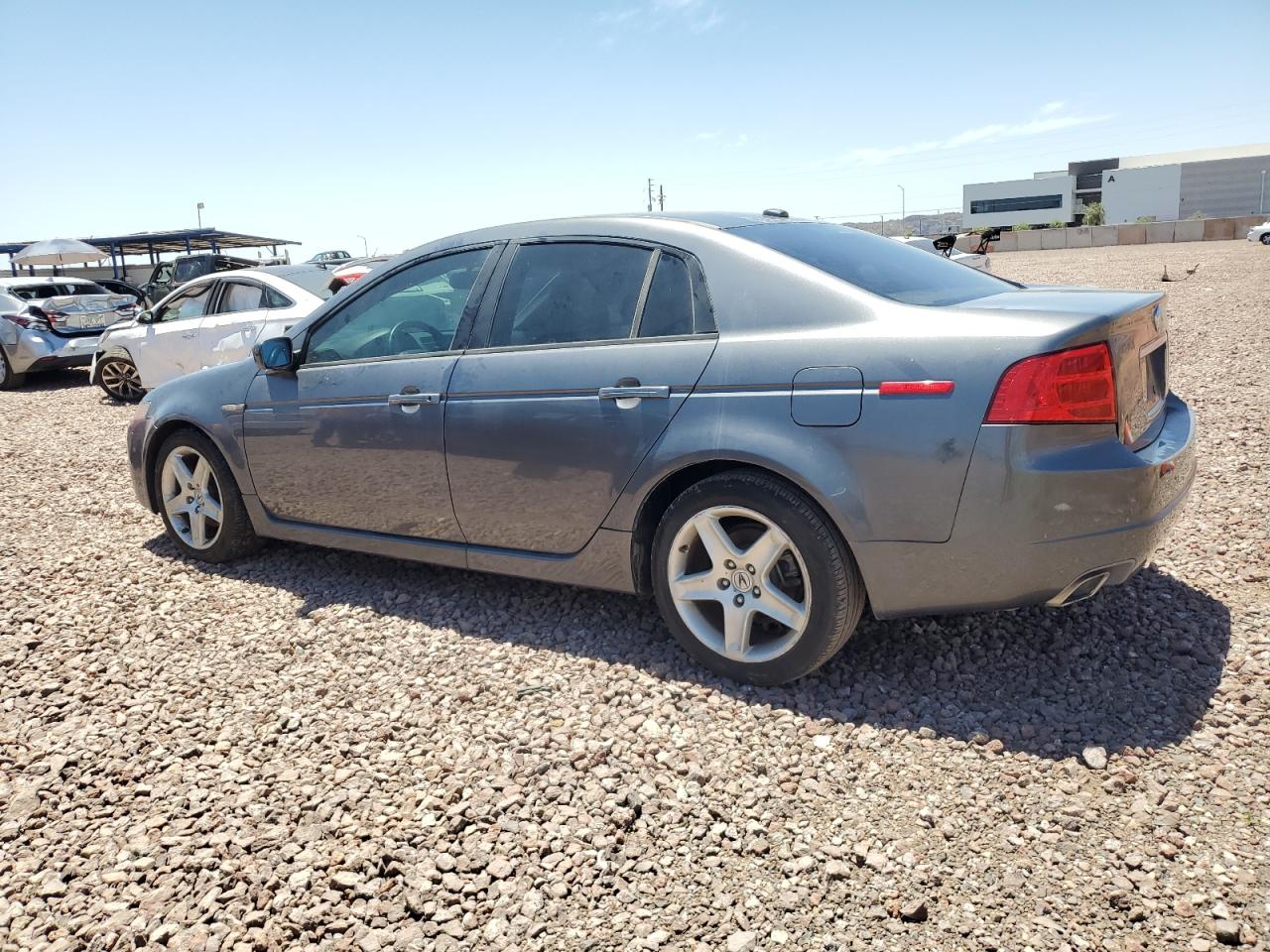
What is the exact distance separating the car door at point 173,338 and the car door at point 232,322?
0.18 m

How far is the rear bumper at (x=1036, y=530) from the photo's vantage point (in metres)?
2.68

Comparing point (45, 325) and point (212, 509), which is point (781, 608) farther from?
point (45, 325)

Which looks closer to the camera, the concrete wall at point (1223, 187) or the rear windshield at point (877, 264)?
the rear windshield at point (877, 264)

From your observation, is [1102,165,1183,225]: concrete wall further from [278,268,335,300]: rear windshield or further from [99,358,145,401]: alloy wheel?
[99,358,145,401]: alloy wheel

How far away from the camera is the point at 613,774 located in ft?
9.22

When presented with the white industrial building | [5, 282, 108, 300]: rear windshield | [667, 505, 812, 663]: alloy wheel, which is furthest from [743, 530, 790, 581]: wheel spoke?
the white industrial building

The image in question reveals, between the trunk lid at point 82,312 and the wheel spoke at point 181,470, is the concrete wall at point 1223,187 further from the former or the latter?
the wheel spoke at point 181,470

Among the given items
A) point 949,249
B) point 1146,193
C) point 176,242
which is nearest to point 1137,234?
point 949,249

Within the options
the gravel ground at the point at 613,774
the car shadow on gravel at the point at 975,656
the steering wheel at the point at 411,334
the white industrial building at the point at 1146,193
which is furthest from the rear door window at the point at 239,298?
the white industrial building at the point at 1146,193

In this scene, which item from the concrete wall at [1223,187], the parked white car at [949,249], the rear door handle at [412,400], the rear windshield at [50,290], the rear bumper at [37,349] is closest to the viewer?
the rear door handle at [412,400]

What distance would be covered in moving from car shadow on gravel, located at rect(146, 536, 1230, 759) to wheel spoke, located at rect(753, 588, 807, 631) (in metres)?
→ 0.29

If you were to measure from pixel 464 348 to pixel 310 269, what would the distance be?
628 cm

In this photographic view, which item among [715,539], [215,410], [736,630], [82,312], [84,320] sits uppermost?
[82,312]

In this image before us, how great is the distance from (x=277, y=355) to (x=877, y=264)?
9.02ft
